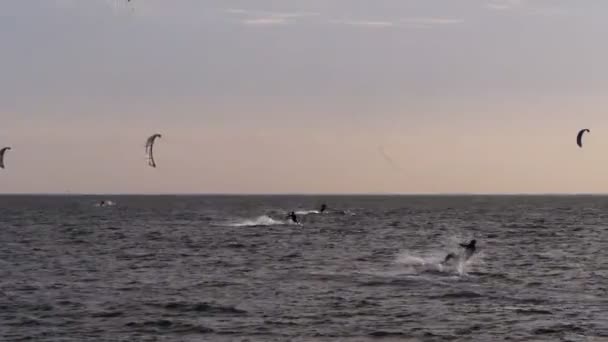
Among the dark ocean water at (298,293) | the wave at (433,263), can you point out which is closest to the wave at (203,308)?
the dark ocean water at (298,293)

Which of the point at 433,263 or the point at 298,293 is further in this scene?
the point at 433,263

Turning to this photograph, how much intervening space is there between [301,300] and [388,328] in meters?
6.80

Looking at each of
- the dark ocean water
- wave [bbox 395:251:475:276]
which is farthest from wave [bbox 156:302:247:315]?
wave [bbox 395:251:475:276]

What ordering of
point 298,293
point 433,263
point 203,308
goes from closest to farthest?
point 203,308 < point 298,293 < point 433,263

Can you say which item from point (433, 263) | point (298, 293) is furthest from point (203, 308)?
point (433, 263)

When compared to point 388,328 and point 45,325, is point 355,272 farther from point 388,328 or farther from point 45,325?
point 45,325

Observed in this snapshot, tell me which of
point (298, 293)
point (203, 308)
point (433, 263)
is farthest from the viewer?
point (433, 263)

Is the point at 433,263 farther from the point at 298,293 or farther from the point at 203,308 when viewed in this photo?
the point at 203,308

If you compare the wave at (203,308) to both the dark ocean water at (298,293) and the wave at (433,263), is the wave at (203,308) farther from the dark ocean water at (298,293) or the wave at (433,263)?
the wave at (433,263)

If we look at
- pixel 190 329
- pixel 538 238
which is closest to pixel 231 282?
pixel 190 329

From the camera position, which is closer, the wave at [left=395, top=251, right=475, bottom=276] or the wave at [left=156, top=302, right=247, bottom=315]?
the wave at [left=156, top=302, right=247, bottom=315]

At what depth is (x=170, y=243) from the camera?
6944 cm

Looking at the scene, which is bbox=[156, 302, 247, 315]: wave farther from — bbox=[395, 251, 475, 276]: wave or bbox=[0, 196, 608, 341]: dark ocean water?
bbox=[395, 251, 475, 276]: wave

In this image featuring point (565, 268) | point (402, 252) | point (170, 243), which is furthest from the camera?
point (170, 243)
